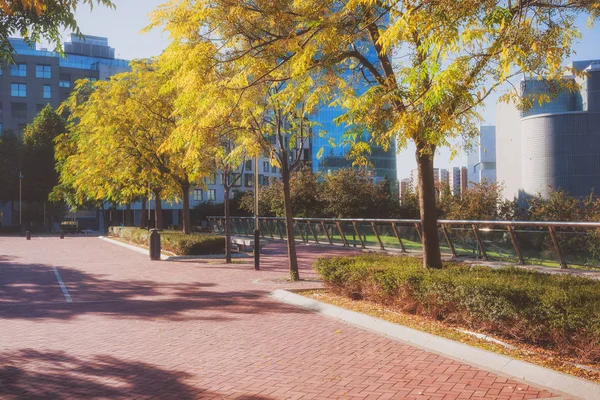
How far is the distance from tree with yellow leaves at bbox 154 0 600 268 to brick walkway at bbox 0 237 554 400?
116 inches

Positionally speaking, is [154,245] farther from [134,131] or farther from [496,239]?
[496,239]

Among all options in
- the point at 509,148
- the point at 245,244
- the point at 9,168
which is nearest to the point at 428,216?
the point at 245,244

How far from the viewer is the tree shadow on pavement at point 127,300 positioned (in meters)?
11.2

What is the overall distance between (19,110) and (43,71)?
616 cm

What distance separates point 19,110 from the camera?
80750 mm

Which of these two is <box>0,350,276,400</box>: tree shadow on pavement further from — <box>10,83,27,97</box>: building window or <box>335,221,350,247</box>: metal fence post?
<box>10,83,27,97</box>: building window

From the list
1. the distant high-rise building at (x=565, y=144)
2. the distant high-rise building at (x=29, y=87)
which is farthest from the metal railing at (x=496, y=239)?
the distant high-rise building at (x=29, y=87)

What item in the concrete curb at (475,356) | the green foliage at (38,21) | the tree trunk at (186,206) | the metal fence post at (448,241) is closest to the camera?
the concrete curb at (475,356)

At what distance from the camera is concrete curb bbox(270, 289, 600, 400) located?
612cm

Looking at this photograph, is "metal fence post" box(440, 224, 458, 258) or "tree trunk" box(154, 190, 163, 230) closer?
"metal fence post" box(440, 224, 458, 258)

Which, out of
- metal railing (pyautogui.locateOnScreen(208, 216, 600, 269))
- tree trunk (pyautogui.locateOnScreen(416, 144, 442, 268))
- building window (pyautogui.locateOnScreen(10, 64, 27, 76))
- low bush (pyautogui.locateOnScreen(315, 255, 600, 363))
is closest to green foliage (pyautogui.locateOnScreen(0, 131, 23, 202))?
building window (pyautogui.locateOnScreen(10, 64, 27, 76))

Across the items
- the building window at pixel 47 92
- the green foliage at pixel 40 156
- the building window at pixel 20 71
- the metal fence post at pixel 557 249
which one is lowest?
the metal fence post at pixel 557 249

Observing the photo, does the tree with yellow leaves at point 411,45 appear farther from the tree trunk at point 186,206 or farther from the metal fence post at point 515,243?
the tree trunk at point 186,206

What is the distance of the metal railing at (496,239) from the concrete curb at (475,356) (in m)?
6.58
